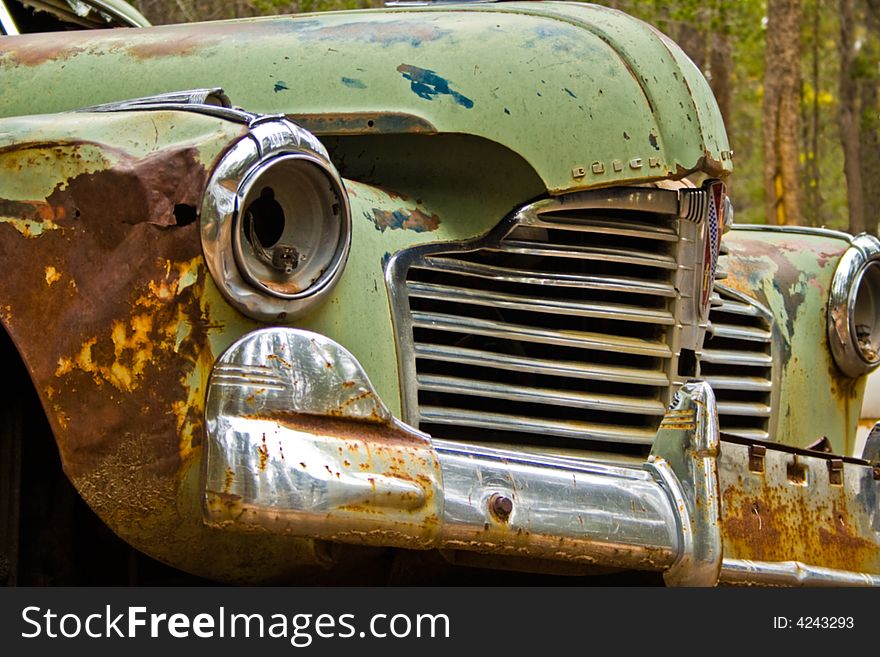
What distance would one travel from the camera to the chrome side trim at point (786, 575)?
10.2 ft

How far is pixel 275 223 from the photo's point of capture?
2.84m

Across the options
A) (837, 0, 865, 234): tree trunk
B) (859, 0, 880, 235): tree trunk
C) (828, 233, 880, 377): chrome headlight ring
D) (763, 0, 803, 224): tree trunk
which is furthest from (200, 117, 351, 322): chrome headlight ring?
(859, 0, 880, 235): tree trunk

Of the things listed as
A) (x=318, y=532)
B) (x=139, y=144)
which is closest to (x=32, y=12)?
(x=139, y=144)

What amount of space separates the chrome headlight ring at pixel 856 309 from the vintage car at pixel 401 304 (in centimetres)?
42

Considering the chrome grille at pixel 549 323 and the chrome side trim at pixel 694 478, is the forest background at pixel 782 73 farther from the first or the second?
the chrome side trim at pixel 694 478

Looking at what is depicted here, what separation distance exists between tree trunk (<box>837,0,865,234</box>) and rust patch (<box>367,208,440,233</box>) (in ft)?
30.9

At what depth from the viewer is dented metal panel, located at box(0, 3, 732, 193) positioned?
11.0ft

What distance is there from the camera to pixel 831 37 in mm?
21422

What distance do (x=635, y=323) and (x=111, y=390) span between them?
130cm

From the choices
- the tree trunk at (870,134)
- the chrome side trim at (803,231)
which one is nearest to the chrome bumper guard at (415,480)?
the chrome side trim at (803,231)

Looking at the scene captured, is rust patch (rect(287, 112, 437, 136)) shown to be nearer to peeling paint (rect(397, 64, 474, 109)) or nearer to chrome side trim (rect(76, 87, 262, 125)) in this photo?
peeling paint (rect(397, 64, 474, 109))

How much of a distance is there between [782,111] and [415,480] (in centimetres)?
1067

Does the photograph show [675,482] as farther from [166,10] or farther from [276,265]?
[166,10]
